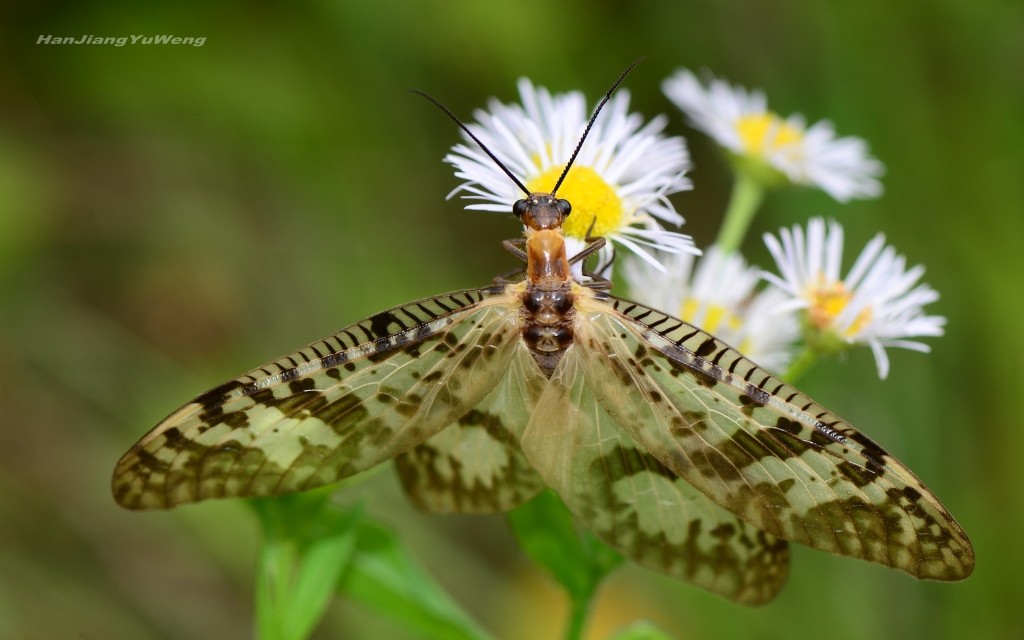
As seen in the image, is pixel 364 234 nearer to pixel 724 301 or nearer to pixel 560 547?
pixel 724 301

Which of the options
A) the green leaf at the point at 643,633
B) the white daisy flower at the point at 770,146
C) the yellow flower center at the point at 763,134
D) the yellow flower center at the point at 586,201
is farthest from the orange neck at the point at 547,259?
the yellow flower center at the point at 763,134

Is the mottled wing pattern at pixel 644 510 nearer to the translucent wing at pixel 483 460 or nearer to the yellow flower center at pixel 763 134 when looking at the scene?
the translucent wing at pixel 483 460

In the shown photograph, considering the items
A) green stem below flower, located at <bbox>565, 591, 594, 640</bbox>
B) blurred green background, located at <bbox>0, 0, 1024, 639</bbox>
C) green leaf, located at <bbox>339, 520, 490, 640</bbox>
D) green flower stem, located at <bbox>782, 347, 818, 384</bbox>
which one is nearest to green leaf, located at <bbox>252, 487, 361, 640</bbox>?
green leaf, located at <bbox>339, 520, 490, 640</bbox>

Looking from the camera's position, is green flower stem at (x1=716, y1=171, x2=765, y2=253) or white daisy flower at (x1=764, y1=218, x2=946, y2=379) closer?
white daisy flower at (x1=764, y1=218, x2=946, y2=379)

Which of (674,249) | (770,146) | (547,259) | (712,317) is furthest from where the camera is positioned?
(770,146)

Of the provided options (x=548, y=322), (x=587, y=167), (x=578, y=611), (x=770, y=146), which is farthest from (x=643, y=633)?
(x=770, y=146)

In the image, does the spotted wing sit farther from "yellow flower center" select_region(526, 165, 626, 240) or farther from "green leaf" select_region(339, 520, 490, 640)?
"green leaf" select_region(339, 520, 490, 640)

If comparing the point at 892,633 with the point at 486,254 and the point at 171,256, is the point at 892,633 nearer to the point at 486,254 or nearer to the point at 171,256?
the point at 486,254
